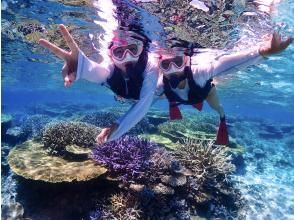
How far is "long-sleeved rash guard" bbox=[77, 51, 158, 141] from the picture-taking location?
4375 mm

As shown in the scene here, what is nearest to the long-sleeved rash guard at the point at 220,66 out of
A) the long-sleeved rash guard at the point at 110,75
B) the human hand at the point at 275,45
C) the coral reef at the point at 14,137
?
the human hand at the point at 275,45

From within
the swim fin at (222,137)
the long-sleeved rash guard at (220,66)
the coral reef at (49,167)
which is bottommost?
the coral reef at (49,167)

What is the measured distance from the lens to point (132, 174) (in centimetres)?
699

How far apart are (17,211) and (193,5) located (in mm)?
7192

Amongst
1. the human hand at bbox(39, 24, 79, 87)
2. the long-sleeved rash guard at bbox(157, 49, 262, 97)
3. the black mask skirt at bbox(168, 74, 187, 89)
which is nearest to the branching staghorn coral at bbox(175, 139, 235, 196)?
the long-sleeved rash guard at bbox(157, 49, 262, 97)

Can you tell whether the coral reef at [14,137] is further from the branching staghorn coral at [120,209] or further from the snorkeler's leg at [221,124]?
the snorkeler's leg at [221,124]

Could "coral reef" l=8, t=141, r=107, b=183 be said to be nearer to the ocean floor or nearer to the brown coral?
the ocean floor

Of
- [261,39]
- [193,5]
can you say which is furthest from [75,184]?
[261,39]

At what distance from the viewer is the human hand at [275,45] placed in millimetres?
4797

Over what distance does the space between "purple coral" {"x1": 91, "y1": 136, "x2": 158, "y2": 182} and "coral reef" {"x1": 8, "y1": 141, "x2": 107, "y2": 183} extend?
262mm

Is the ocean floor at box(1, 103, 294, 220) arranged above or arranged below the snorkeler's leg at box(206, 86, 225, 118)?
below

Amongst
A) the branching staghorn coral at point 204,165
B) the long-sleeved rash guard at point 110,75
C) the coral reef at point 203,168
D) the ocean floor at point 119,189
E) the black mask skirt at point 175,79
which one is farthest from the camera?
the branching staghorn coral at point 204,165

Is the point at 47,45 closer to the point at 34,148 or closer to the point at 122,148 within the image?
the point at 122,148

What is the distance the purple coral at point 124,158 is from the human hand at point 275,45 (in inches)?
154
